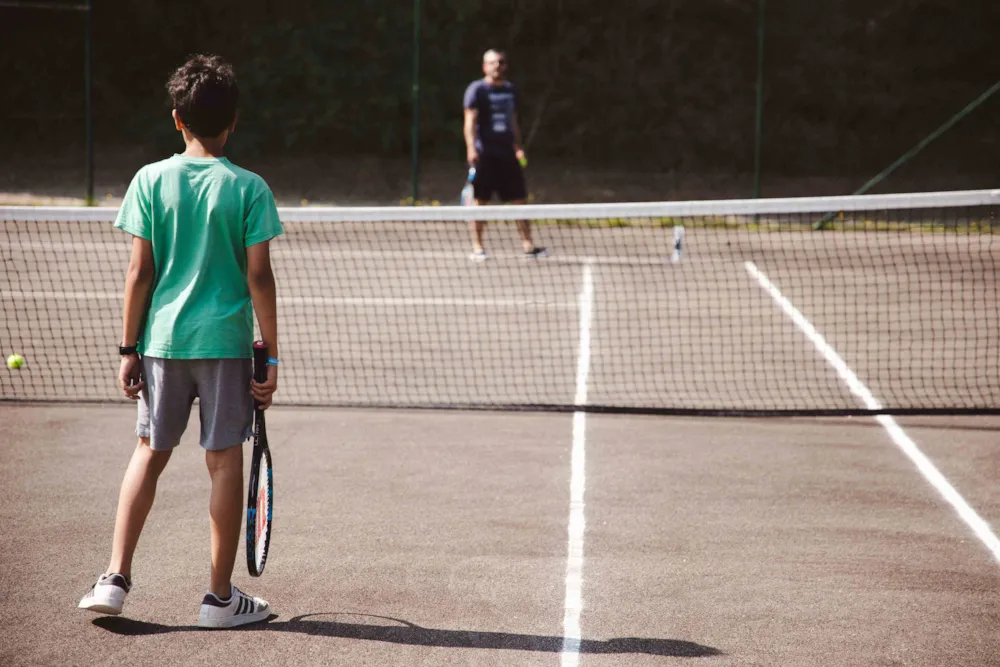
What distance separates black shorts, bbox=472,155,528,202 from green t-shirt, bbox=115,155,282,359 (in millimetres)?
9739

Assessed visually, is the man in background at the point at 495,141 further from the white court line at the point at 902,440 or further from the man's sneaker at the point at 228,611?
the man's sneaker at the point at 228,611

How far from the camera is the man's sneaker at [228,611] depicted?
4.19 m

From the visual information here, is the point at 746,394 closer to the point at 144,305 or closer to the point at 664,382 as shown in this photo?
the point at 664,382

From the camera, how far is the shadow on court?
4.12 meters

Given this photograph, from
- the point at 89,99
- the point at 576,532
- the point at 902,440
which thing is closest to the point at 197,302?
the point at 576,532

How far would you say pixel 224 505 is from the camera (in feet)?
13.5

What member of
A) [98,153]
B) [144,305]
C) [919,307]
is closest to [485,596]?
[144,305]

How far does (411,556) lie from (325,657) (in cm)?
98

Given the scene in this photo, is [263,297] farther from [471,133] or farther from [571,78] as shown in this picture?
[571,78]

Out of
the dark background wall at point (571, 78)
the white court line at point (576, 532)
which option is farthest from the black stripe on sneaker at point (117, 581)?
the dark background wall at point (571, 78)

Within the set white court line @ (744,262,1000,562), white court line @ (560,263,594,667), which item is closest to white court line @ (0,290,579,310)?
white court line @ (560,263,594,667)

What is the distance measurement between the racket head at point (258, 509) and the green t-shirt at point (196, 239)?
1.20ft

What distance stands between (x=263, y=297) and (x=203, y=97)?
0.64 m

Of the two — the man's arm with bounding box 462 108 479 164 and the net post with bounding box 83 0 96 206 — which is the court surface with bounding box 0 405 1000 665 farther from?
the net post with bounding box 83 0 96 206
